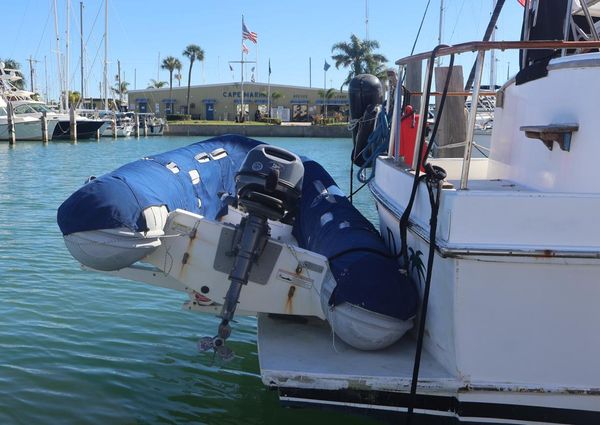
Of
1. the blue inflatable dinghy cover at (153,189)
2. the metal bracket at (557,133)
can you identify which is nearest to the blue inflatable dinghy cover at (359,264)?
the blue inflatable dinghy cover at (153,189)

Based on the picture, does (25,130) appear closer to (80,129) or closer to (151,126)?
(80,129)

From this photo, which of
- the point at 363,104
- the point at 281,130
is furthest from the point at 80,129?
the point at 363,104

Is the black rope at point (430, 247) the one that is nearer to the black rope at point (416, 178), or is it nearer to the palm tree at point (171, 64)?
the black rope at point (416, 178)

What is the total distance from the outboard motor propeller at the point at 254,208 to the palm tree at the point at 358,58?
5752 centimetres

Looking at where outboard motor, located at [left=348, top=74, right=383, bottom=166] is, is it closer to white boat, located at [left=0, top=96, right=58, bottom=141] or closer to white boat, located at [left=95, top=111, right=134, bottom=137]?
white boat, located at [left=0, top=96, right=58, bottom=141]

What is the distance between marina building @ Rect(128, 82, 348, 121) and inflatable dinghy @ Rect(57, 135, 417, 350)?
74390 millimetres

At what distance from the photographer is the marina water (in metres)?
4.64

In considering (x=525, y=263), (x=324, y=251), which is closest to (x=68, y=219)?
(x=324, y=251)

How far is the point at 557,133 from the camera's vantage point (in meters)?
3.67

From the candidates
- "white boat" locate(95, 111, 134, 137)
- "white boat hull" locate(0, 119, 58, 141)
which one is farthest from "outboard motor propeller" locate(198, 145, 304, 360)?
"white boat" locate(95, 111, 134, 137)

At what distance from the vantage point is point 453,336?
11.5 feet

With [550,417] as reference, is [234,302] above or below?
above

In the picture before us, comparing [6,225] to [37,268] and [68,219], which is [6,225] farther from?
[68,219]

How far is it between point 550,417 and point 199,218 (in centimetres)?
240
